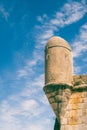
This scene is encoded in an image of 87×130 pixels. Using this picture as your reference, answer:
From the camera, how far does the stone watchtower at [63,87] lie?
1148 cm

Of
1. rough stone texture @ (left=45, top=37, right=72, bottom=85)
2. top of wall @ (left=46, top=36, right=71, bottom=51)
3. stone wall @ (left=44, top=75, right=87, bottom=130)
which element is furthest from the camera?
top of wall @ (left=46, top=36, right=71, bottom=51)

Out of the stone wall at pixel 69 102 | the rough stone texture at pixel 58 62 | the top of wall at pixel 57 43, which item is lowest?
the stone wall at pixel 69 102

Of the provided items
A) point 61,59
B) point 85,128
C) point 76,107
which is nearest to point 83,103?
point 76,107

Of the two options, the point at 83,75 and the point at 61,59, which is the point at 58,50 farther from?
the point at 83,75

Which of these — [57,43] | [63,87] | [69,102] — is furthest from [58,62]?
[69,102]

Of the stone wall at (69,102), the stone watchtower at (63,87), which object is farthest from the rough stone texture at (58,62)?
the stone wall at (69,102)

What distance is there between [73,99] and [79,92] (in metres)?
0.35

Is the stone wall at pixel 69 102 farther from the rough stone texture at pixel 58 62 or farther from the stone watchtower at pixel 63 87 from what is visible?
the rough stone texture at pixel 58 62

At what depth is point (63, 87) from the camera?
38.5 feet

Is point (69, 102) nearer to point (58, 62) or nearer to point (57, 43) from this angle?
point (58, 62)

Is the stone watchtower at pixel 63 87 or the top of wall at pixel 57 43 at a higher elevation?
the top of wall at pixel 57 43

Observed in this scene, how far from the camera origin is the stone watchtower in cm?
1148

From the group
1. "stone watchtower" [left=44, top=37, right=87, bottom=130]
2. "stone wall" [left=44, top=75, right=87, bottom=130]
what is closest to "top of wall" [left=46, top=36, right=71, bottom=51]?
"stone watchtower" [left=44, top=37, right=87, bottom=130]

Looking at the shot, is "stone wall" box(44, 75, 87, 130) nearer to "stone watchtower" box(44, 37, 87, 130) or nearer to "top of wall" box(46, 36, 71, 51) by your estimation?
"stone watchtower" box(44, 37, 87, 130)
